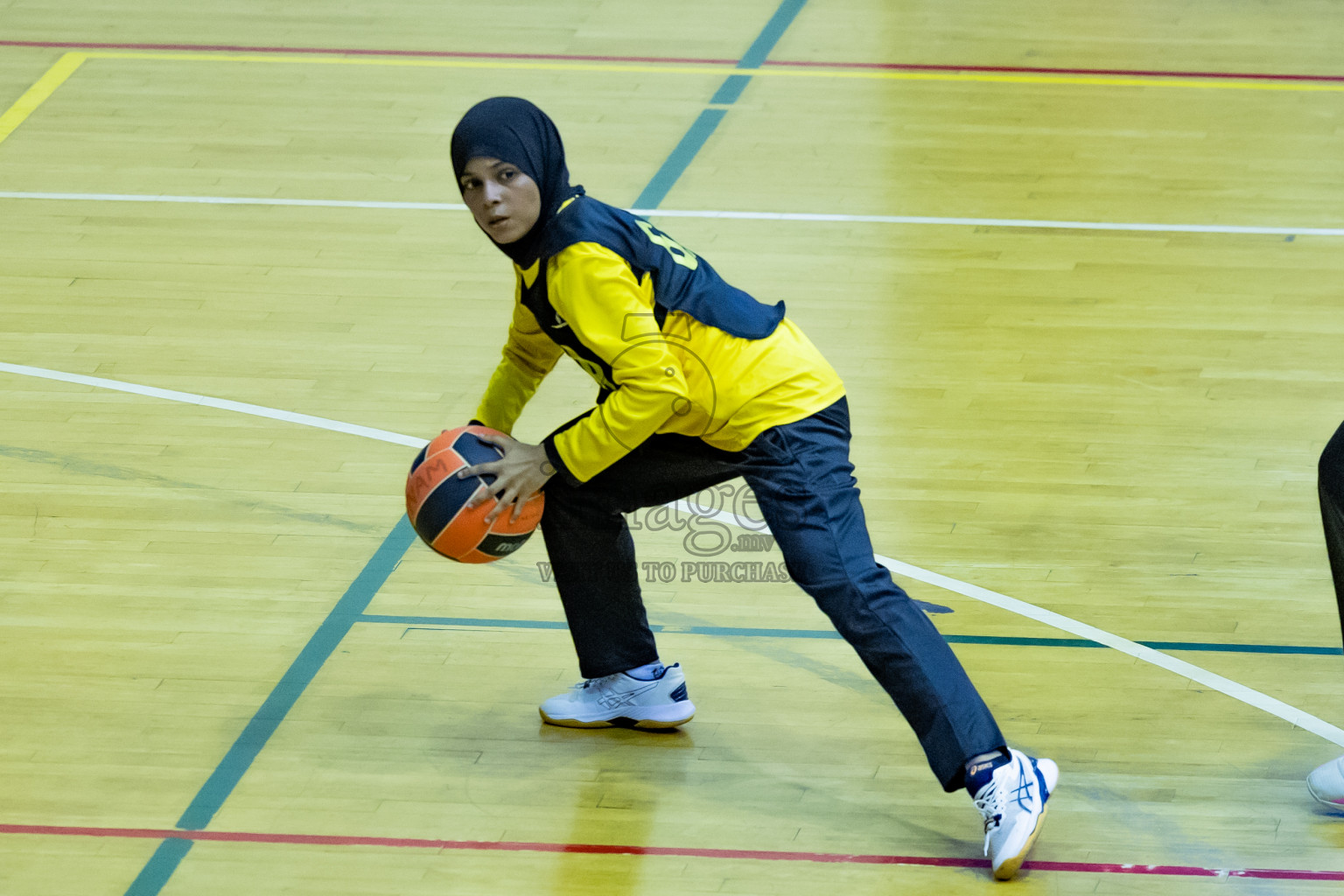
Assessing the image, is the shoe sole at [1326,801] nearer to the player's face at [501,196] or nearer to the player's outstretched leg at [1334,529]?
the player's outstretched leg at [1334,529]

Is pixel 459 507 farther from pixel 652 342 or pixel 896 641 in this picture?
pixel 896 641

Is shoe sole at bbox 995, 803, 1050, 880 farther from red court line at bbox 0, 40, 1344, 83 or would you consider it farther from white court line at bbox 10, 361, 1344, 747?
red court line at bbox 0, 40, 1344, 83

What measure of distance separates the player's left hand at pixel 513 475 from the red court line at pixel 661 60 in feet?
17.5

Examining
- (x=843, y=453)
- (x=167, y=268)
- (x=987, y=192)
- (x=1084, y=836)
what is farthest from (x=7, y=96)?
(x=1084, y=836)

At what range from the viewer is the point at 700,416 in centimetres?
326

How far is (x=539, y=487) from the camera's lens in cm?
336

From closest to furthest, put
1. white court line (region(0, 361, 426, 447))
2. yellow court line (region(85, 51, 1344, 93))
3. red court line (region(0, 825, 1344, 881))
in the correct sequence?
red court line (region(0, 825, 1344, 881)), white court line (region(0, 361, 426, 447)), yellow court line (region(85, 51, 1344, 93))

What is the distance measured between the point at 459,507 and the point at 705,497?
1571 millimetres

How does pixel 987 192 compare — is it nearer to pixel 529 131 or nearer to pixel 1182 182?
pixel 1182 182

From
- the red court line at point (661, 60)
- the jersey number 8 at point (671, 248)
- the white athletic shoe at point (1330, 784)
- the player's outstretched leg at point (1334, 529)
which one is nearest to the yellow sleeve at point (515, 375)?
the jersey number 8 at point (671, 248)

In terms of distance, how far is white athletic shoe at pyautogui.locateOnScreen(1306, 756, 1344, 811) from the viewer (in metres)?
3.36

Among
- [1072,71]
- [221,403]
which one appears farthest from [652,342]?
[1072,71]

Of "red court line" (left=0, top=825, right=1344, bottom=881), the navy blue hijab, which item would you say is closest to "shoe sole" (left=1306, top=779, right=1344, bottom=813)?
"red court line" (left=0, top=825, right=1344, bottom=881)

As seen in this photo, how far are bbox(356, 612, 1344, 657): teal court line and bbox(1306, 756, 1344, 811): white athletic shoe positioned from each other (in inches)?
22.7
